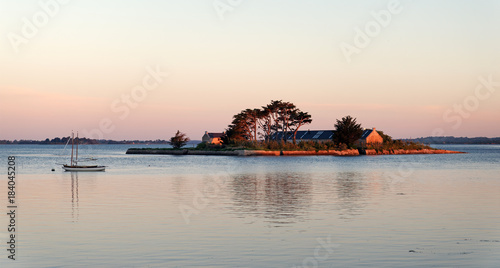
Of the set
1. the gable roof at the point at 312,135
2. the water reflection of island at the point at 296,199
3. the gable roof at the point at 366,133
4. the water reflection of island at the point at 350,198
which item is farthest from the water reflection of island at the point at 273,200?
the gable roof at the point at 366,133

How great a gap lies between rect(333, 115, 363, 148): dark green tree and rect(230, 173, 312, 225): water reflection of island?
97.1 metres

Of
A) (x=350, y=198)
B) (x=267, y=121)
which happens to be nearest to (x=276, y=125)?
(x=267, y=121)

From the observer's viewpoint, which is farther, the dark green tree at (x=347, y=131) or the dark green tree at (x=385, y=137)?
the dark green tree at (x=385, y=137)

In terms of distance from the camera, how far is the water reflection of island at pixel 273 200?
2653 cm

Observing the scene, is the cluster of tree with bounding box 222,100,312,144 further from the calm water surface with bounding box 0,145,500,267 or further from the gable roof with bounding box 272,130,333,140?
the calm water surface with bounding box 0,145,500,267

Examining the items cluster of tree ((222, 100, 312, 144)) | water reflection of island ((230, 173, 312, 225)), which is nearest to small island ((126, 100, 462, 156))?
cluster of tree ((222, 100, 312, 144))

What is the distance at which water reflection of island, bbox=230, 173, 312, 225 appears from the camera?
2653 cm

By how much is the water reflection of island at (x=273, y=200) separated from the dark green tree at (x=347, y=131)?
3822 inches

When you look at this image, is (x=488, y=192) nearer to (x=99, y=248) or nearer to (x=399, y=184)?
(x=399, y=184)

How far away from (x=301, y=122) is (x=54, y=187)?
100367mm

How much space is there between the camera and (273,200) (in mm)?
32906

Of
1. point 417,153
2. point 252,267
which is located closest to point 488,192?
point 252,267

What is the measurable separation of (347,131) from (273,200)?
111788mm

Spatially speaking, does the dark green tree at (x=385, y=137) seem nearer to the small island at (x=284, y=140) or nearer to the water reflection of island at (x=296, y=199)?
the small island at (x=284, y=140)
